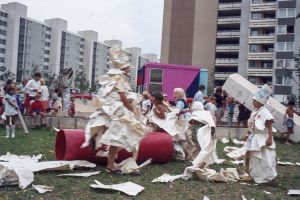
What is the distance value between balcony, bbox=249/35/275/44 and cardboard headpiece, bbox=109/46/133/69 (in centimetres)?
5376

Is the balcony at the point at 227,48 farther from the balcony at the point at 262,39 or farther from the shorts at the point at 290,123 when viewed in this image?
the shorts at the point at 290,123

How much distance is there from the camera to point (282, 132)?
15.0 meters

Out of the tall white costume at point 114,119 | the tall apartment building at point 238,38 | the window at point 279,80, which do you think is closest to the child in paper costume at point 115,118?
the tall white costume at point 114,119

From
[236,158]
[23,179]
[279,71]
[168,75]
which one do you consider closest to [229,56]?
[279,71]

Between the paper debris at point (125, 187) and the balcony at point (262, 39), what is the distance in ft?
181

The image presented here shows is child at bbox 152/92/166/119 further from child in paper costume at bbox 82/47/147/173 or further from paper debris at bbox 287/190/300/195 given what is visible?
paper debris at bbox 287/190/300/195

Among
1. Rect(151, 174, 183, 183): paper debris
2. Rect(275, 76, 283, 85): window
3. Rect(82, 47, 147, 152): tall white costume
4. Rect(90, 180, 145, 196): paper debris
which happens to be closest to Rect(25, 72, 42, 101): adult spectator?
Rect(82, 47, 147, 152): tall white costume

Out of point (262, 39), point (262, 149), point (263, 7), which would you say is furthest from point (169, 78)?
point (263, 7)

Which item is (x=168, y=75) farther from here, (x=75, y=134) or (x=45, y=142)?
(x=75, y=134)

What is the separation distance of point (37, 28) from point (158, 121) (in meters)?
95.8

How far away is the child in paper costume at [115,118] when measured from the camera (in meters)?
6.96

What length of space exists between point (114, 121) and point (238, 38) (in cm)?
5810

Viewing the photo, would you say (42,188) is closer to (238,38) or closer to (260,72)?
(260,72)

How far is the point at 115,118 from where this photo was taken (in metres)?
7.02
